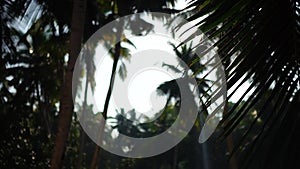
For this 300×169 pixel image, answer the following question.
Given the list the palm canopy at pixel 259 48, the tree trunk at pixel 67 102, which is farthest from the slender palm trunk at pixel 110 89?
the palm canopy at pixel 259 48

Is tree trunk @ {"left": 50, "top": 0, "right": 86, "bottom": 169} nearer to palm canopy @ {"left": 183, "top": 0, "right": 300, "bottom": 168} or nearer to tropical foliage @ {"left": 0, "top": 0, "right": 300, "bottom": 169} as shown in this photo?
tropical foliage @ {"left": 0, "top": 0, "right": 300, "bottom": 169}

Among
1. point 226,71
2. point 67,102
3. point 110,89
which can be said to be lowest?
point 226,71

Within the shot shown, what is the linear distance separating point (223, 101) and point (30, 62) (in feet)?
71.1

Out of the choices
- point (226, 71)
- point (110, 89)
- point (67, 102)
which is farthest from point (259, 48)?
point (110, 89)

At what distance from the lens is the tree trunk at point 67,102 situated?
294 inches

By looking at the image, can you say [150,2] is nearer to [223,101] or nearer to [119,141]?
[223,101]

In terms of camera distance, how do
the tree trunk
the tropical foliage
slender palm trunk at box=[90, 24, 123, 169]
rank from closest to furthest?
the tropical foliage, the tree trunk, slender palm trunk at box=[90, 24, 123, 169]

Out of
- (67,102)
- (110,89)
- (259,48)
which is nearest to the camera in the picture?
(259,48)

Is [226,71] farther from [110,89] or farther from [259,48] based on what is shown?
[110,89]

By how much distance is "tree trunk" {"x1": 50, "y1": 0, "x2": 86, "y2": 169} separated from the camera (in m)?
7.46

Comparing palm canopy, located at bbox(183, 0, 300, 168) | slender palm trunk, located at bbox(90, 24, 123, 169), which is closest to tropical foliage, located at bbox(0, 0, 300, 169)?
palm canopy, located at bbox(183, 0, 300, 168)

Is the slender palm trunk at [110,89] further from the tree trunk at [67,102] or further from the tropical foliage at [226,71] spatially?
the tree trunk at [67,102]

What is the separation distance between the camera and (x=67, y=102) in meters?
7.52

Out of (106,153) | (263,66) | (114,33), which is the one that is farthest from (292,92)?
(106,153)
